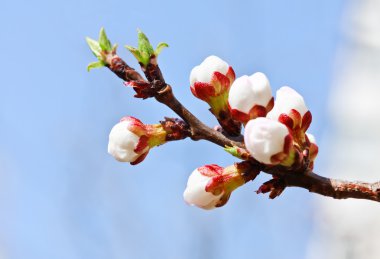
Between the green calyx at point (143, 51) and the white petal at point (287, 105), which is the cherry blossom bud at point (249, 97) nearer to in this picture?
the white petal at point (287, 105)

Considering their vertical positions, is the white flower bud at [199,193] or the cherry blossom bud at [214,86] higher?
the cherry blossom bud at [214,86]

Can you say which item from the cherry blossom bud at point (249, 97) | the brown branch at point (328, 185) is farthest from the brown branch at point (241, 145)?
the cherry blossom bud at point (249, 97)

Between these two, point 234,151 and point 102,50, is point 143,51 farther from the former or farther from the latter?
point 234,151

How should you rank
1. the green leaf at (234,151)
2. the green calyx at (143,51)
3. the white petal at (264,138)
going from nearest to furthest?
1. the white petal at (264,138)
2. the green leaf at (234,151)
3. the green calyx at (143,51)

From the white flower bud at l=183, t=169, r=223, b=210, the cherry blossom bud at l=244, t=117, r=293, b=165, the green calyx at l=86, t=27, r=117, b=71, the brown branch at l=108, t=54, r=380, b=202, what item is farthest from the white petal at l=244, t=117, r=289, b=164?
the green calyx at l=86, t=27, r=117, b=71

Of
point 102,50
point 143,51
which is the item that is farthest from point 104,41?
point 143,51

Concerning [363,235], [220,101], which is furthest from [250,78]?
[363,235]
